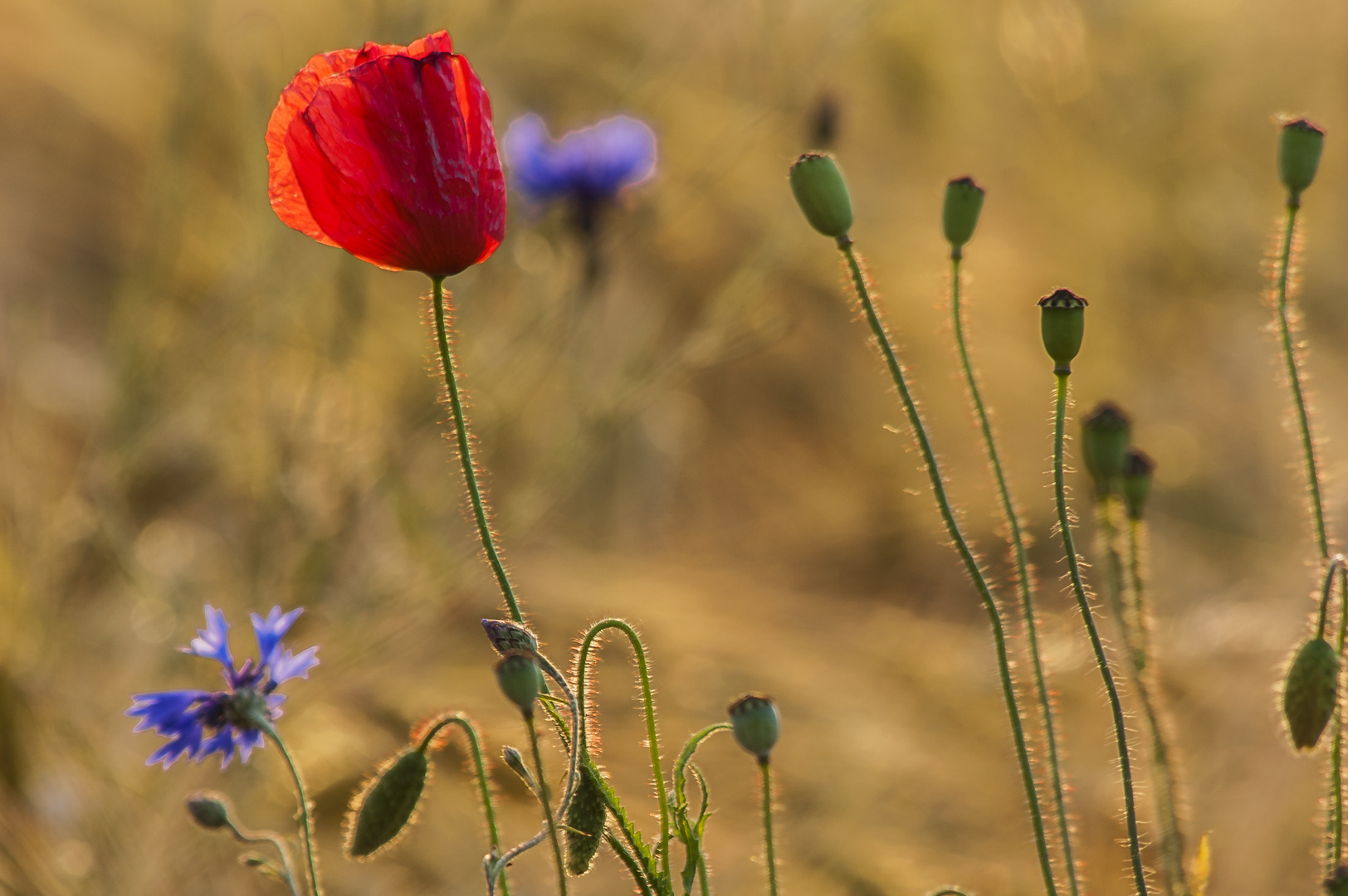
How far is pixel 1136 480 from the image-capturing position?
31.6 inches

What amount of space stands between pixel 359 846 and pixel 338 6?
2.66 metres

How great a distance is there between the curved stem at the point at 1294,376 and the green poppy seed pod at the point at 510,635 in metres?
0.42

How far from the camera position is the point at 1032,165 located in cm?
288

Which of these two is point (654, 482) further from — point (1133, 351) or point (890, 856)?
point (890, 856)

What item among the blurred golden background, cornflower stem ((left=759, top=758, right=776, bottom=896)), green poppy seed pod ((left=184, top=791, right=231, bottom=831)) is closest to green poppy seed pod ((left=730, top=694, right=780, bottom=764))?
cornflower stem ((left=759, top=758, right=776, bottom=896))

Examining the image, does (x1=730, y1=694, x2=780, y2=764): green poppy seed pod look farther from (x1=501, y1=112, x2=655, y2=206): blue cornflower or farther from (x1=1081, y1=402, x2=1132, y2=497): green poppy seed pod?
(x1=501, y1=112, x2=655, y2=206): blue cornflower

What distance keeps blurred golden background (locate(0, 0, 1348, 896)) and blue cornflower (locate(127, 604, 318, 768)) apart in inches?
14.8

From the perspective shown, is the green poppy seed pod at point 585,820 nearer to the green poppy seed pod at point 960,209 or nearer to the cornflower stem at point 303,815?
the cornflower stem at point 303,815

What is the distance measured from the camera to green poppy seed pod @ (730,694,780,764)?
620 millimetres

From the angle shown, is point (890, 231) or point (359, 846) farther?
point (890, 231)

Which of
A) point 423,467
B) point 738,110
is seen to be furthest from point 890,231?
point 423,467

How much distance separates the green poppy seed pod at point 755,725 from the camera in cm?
62

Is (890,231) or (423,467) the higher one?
(890,231)

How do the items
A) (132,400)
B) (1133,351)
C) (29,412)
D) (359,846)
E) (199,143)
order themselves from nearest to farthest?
(359,846)
(132,400)
(29,412)
(1133,351)
(199,143)
